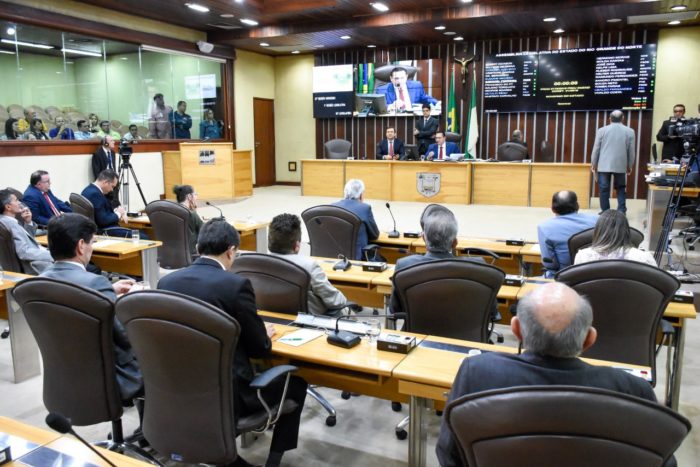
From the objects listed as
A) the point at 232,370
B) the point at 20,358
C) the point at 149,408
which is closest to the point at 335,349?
the point at 232,370

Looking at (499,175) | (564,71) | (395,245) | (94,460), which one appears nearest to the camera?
(94,460)

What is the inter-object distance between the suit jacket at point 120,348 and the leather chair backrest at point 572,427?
1.52m

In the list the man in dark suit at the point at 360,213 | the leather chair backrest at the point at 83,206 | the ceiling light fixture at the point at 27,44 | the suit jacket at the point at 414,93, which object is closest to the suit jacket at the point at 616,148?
the suit jacket at the point at 414,93

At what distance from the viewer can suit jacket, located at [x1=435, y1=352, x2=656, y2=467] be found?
134cm

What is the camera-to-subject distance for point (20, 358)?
345 cm

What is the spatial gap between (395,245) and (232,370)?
2.93m

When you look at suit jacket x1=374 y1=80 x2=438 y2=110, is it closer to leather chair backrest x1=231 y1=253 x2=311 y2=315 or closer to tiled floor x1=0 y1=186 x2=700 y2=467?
tiled floor x1=0 y1=186 x2=700 y2=467

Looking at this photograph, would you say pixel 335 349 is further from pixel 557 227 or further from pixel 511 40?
pixel 511 40

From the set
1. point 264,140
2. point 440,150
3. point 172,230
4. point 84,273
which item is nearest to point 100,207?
point 172,230

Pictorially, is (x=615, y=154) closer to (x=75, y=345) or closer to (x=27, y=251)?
(x=27, y=251)

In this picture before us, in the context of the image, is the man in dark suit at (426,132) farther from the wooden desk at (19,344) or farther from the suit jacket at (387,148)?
the wooden desk at (19,344)

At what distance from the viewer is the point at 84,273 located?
7.87ft

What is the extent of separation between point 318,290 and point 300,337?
1.53ft

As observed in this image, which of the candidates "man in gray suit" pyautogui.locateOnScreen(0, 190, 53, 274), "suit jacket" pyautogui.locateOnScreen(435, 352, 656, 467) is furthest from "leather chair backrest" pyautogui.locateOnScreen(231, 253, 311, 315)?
"man in gray suit" pyautogui.locateOnScreen(0, 190, 53, 274)
